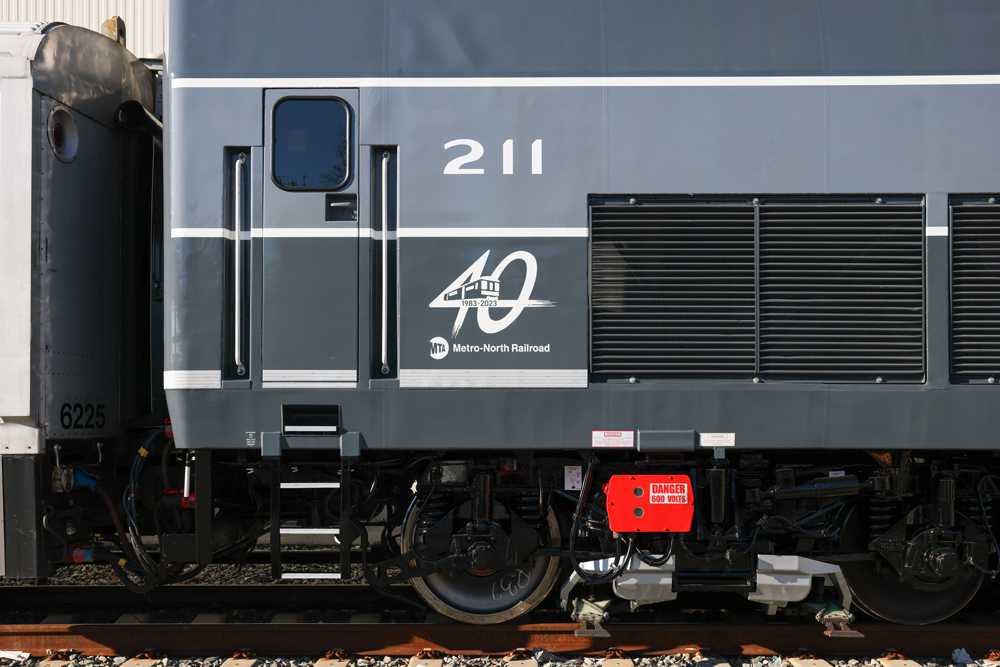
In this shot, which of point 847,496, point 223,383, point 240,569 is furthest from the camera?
point 240,569

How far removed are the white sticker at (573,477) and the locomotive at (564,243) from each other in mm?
129

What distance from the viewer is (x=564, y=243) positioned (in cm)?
374

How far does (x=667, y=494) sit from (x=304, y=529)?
2333mm

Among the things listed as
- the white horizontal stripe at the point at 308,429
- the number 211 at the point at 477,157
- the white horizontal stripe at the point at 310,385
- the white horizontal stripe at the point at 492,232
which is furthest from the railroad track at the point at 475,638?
the number 211 at the point at 477,157

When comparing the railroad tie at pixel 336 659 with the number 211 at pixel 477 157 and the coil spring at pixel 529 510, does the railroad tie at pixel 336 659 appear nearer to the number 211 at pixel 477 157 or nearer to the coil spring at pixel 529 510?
the coil spring at pixel 529 510

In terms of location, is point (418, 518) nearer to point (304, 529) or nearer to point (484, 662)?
point (304, 529)

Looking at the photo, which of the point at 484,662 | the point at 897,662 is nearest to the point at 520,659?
the point at 484,662

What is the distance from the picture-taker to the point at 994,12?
152 inches

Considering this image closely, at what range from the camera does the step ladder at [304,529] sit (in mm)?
3855

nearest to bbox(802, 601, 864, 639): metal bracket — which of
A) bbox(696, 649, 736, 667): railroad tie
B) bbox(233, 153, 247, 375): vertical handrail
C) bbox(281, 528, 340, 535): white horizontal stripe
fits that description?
bbox(696, 649, 736, 667): railroad tie

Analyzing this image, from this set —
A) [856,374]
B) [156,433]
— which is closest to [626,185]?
[856,374]

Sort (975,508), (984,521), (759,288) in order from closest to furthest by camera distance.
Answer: (759,288), (984,521), (975,508)

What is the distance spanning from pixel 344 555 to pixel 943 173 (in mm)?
4428

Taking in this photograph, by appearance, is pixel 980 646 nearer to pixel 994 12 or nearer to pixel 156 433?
pixel 994 12
